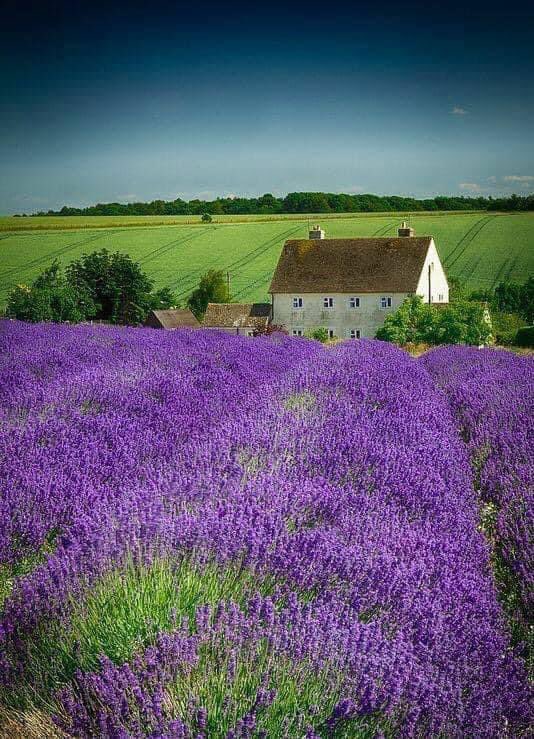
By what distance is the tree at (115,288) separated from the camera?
3619cm

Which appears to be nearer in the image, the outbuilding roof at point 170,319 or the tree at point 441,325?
the tree at point 441,325

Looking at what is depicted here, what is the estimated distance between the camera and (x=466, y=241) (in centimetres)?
5112

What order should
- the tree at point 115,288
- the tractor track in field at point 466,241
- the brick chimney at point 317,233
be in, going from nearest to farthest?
the tree at point 115,288 < the brick chimney at point 317,233 < the tractor track in field at point 466,241

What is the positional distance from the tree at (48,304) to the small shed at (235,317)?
5.40 m

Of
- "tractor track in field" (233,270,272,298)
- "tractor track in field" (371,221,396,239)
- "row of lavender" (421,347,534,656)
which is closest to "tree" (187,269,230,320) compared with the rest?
"tractor track in field" (233,270,272,298)

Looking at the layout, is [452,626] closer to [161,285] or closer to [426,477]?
[426,477]

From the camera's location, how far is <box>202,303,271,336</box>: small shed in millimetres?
31859

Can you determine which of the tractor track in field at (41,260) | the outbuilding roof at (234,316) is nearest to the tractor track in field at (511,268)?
the outbuilding roof at (234,316)

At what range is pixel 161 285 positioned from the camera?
145ft

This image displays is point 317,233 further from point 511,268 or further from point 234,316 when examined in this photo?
point 511,268

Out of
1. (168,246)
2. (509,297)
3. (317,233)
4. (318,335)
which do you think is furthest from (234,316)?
(168,246)

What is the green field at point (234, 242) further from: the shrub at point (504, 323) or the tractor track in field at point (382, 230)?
the shrub at point (504, 323)

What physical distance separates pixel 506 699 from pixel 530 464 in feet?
5.94

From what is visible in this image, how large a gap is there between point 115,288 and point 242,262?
13.9m
